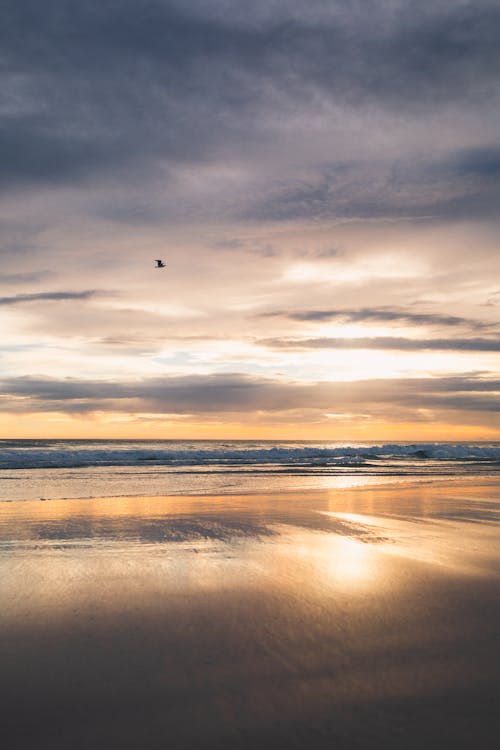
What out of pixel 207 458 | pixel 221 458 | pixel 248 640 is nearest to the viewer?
pixel 248 640

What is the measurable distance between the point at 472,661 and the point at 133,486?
1694 cm

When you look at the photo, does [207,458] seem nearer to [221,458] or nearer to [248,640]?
[221,458]

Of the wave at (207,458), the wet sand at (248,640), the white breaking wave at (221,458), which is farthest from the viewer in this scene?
the wave at (207,458)

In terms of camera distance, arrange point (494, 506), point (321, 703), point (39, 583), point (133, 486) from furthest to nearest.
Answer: point (133, 486) → point (494, 506) → point (39, 583) → point (321, 703)

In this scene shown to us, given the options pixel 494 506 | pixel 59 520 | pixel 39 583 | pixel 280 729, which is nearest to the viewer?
pixel 280 729

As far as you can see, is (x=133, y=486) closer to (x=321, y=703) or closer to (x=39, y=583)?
(x=39, y=583)

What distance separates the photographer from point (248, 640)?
481 centimetres

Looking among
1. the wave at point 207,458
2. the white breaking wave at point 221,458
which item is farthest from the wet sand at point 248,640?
the wave at point 207,458

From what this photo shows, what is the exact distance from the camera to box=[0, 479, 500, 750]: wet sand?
344 cm

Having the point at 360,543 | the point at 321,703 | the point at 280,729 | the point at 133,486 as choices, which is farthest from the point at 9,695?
the point at 133,486

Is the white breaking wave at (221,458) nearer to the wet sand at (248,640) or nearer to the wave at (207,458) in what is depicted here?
the wave at (207,458)

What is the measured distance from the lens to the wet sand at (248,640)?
3.44 meters

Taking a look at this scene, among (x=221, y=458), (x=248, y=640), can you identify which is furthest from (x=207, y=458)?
(x=248, y=640)

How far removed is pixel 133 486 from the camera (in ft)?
66.1
